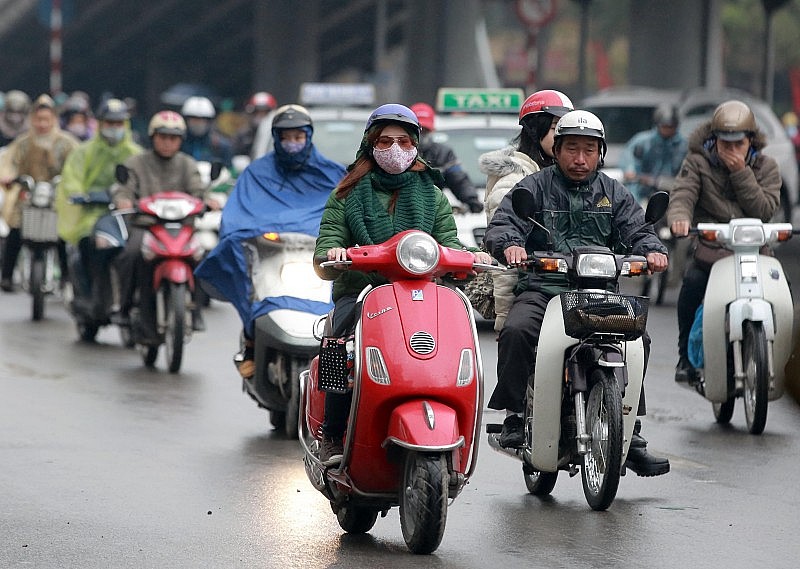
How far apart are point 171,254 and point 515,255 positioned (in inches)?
227

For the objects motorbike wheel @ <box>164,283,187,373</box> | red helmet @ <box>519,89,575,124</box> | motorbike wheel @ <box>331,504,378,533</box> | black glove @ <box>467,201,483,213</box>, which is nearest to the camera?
motorbike wheel @ <box>331,504,378,533</box>

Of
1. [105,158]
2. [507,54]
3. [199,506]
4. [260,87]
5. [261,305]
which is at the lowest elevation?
[199,506]

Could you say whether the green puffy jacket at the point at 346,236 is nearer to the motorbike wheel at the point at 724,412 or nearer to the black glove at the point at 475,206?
the motorbike wheel at the point at 724,412

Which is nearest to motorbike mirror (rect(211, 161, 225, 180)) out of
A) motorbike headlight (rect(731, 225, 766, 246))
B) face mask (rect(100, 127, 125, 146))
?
face mask (rect(100, 127, 125, 146))

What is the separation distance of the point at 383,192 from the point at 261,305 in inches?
116

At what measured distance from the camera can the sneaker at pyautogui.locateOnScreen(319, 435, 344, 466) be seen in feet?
24.1

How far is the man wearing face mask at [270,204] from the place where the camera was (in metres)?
10.7

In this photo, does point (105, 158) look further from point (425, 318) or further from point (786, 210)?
point (786, 210)

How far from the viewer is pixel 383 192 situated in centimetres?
766

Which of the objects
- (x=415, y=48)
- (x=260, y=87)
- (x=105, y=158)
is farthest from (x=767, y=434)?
(x=260, y=87)

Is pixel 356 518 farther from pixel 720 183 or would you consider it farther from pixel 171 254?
pixel 171 254

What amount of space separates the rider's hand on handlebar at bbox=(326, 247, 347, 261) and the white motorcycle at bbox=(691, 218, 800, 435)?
3.70m

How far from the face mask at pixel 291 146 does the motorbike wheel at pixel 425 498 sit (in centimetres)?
401

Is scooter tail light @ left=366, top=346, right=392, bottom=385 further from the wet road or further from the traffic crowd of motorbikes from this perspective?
the wet road
